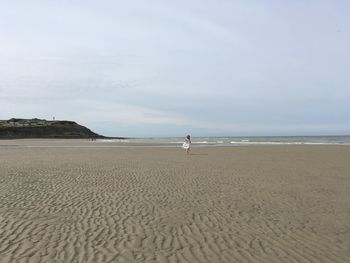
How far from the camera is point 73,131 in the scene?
114 m

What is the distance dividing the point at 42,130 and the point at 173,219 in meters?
102

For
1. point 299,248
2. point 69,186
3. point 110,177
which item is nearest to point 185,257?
point 299,248

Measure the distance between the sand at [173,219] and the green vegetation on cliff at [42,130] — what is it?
86.9 metres

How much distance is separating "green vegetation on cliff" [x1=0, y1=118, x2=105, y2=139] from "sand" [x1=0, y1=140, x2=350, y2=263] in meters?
86.9

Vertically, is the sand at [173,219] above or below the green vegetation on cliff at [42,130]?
below

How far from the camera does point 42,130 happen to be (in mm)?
105625

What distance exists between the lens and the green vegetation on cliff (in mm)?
98812

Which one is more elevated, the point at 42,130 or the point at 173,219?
the point at 42,130

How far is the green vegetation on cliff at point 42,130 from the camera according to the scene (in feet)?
324

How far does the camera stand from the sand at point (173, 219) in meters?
7.20

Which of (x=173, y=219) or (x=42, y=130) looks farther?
(x=42, y=130)

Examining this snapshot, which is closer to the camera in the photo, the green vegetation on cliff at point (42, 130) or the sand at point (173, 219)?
the sand at point (173, 219)

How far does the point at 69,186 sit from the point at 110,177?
295cm

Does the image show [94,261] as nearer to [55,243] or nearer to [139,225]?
[55,243]
